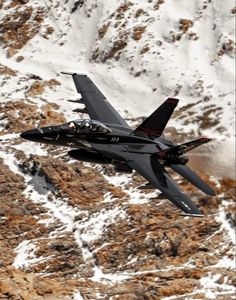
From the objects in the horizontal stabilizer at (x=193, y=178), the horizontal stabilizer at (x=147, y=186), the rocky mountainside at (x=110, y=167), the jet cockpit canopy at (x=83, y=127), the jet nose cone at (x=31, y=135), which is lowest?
the rocky mountainside at (x=110, y=167)

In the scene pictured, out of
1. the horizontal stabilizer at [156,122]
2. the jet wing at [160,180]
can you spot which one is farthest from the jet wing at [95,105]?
the jet wing at [160,180]

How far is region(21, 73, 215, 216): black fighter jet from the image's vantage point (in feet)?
95.7

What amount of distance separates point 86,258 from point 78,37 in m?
22.9

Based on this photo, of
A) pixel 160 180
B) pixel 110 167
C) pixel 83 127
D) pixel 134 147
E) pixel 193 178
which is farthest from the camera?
pixel 110 167

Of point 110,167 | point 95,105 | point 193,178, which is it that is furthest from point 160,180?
point 110,167

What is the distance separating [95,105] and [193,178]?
7642mm

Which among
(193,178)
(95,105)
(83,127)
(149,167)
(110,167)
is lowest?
(110,167)

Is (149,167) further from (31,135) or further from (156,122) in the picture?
(31,135)

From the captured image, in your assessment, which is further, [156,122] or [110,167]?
[110,167]

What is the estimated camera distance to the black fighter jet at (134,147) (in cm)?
2917

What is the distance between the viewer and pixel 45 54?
168 feet

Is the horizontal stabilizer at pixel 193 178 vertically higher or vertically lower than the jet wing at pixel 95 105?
lower

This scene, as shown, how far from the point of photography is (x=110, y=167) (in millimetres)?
41438

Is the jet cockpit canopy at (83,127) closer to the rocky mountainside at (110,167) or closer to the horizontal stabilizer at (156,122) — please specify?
the horizontal stabilizer at (156,122)
